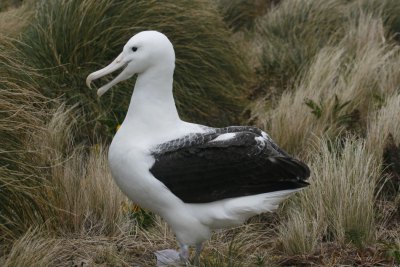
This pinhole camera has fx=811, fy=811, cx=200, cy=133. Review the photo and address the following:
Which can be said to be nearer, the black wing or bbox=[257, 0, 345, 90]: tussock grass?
the black wing

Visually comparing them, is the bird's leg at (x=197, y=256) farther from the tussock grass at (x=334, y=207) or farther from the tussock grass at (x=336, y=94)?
the tussock grass at (x=336, y=94)

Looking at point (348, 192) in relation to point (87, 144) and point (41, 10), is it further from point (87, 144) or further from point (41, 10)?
point (41, 10)

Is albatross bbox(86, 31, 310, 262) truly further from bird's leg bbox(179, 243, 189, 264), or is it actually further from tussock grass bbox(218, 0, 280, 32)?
tussock grass bbox(218, 0, 280, 32)

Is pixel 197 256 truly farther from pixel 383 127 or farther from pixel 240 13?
pixel 240 13

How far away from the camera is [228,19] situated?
9633 millimetres

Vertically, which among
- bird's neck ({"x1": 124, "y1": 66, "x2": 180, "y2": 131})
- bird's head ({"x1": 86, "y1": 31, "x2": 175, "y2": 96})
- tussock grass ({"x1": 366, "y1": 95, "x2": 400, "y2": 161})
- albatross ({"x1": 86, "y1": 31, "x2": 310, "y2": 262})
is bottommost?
tussock grass ({"x1": 366, "y1": 95, "x2": 400, "y2": 161})

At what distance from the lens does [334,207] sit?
4.56m

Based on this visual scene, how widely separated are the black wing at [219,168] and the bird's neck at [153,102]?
0.14 meters

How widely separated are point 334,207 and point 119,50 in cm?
222


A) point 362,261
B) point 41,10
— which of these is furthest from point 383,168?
point 41,10

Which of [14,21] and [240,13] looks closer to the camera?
[14,21]

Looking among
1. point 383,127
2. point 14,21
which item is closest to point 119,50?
point 14,21

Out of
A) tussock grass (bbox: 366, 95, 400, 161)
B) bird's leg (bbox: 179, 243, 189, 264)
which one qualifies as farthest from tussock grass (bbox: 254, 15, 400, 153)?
bird's leg (bbox: 179, 243, 189, 264)

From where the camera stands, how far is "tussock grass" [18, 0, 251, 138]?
Result: 19.0 feet
